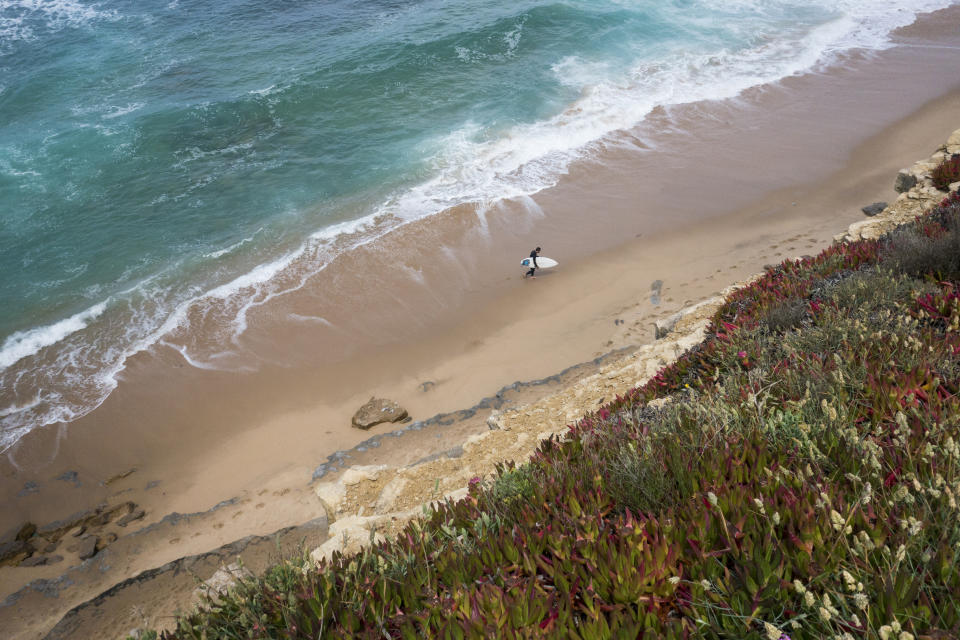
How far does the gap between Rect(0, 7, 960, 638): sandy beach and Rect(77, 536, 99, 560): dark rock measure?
11 centimetres

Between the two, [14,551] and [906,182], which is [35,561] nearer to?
[14,551]

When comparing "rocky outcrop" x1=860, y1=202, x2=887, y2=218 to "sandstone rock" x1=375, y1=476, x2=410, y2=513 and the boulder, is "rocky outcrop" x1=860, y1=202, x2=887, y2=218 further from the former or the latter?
"sandstone rock" x1=375, y1=476, x2=410, y2=513

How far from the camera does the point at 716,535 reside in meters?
2.91

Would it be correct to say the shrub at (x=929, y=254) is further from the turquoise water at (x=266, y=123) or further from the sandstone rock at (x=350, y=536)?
the turquoise water at (x=266, y=123)

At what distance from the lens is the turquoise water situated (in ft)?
47.7

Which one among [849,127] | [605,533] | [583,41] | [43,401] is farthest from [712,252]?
[583,41]

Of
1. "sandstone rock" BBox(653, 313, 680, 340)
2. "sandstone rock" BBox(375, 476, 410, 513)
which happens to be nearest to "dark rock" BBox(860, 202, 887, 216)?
"sandstone rock" BBox(653, 313, 680, 340)

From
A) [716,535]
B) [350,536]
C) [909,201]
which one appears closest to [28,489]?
[350,536]

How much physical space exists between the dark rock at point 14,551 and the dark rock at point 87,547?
984mm

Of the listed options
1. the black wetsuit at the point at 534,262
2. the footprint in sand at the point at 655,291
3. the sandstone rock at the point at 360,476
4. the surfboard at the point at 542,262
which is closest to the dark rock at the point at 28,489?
the sandstone rock at the point at 360,476

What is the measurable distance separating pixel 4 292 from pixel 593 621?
18.4 metres

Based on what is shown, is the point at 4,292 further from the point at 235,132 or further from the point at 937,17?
the point at 937,17

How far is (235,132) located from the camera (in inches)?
863

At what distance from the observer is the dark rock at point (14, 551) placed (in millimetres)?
9297
